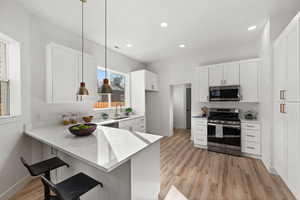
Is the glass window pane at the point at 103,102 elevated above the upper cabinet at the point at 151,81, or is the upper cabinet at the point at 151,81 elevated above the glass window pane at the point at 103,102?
the upper cabinet at the point at 151,81

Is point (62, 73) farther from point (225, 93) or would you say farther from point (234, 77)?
point (234, 77)

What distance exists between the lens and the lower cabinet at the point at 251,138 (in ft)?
9.87

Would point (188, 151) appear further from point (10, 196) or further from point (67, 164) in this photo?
point (10, 196)

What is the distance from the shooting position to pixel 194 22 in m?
2.62

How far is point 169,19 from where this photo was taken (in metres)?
2.51

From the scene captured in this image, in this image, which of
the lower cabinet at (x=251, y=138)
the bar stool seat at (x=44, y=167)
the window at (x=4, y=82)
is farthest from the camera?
the lower cabinet at (x=251, y=138)

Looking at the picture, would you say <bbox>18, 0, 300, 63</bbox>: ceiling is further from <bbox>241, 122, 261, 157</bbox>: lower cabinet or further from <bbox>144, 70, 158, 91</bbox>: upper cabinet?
<bbox>241, 122, 261, 157</bbox>: lower cabinet

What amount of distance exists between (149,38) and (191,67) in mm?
1963

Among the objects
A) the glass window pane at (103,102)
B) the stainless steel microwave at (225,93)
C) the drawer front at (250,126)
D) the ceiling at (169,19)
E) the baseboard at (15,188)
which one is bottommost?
the baseboard at (15,188)

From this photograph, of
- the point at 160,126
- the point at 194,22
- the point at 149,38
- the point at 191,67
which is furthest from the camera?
the point at 160,126

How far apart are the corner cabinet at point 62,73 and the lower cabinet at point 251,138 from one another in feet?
13.2

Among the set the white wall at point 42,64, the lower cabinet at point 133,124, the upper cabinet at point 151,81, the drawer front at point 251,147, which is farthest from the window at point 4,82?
the drawer front at point 251,147

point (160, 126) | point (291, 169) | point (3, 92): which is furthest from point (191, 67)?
point (3, 92)

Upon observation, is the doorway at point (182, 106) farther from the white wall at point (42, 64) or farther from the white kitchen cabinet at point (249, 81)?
the white wall at point (42, 64)
